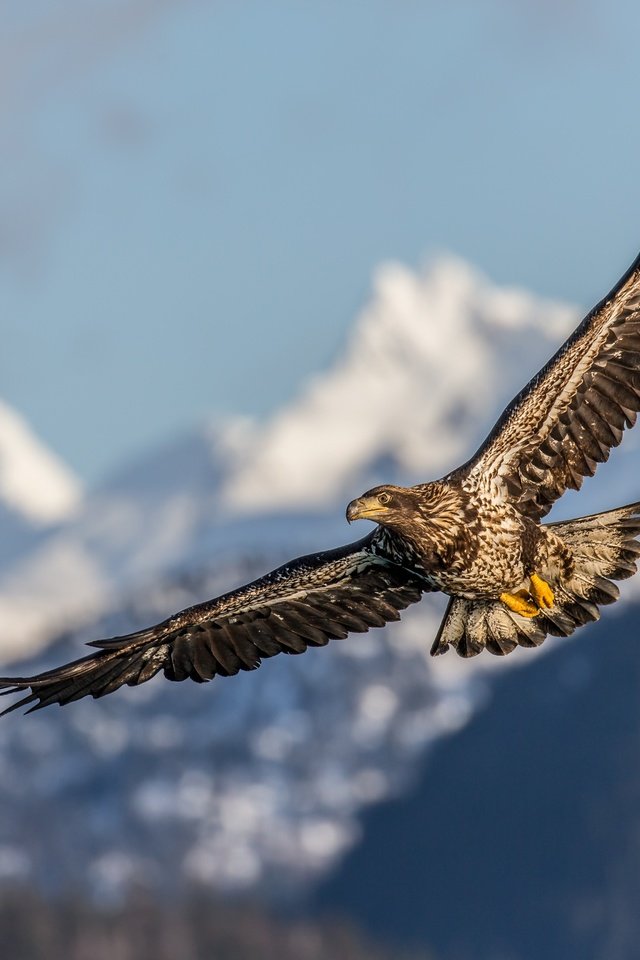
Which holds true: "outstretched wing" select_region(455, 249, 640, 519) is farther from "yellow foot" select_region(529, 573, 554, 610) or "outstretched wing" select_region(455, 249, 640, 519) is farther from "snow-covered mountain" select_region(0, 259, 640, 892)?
"snow-covered mountain" select_region(0, 259, 640, 892)

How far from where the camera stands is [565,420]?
23.0 metres

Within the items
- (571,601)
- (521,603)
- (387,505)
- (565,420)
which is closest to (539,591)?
(521,603)

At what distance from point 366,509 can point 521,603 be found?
197cm

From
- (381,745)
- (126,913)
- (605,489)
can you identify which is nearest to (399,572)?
(126,913)

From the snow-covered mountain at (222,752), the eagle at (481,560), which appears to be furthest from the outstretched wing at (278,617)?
the snow-covered mountain at (222,752)

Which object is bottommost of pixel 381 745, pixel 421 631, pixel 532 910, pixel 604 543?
pixel 604 543

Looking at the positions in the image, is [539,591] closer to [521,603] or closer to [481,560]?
[521,603]

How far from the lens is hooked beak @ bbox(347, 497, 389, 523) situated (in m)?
21.8

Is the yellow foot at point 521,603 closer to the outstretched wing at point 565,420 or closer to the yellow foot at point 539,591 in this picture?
the yellow foot at point 539,591

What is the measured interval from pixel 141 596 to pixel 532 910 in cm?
5026

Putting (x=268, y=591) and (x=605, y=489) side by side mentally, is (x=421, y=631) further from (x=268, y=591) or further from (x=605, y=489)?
(x=268, y=591)

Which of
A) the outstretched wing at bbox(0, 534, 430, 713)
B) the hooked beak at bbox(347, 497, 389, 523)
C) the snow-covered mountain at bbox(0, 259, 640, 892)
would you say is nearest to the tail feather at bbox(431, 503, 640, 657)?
the outstretched wing at bbox(0, 534, 430, 713)

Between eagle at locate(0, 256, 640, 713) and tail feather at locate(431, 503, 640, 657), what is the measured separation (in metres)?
0.01

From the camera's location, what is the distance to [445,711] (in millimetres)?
130500
